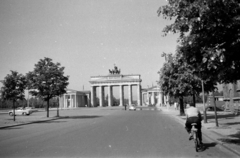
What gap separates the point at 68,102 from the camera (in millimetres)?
127062

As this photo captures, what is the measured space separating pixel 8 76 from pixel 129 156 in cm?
2558

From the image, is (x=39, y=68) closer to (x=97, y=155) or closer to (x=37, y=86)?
(x=37, y=86)

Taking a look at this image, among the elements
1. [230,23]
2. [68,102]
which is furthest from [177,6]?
[68,102]

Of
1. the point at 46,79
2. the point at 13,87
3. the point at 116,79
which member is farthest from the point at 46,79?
the point at 116,79

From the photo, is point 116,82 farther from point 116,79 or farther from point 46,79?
point 46,79

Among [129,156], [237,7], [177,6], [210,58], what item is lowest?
[129,156]

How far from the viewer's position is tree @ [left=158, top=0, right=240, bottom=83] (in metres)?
7.69

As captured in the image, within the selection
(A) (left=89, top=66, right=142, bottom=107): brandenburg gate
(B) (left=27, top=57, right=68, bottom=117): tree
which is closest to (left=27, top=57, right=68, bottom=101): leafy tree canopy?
(B) (left=27, top=57, right=68, bottom=117): tree

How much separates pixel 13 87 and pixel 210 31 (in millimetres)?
26647

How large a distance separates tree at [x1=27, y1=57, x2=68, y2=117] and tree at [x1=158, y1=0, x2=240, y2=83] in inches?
1001

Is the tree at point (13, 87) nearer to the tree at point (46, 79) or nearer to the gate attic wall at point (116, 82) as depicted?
the tree at point (46, 79)

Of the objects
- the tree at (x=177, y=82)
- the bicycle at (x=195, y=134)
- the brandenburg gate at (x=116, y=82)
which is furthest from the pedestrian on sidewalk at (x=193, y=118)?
the brandenburg gate at (x=116, y=82)

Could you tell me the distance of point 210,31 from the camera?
852 cm

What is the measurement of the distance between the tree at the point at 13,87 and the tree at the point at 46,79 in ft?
6.50
